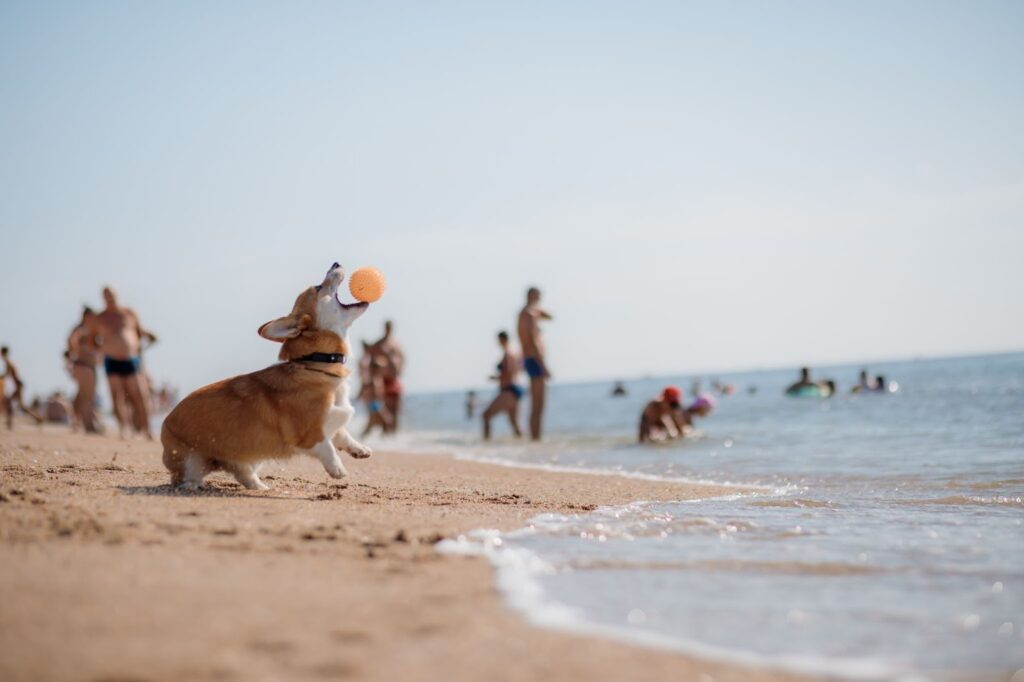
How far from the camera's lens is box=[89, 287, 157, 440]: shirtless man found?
37.6 ft

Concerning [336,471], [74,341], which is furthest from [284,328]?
[74,341]

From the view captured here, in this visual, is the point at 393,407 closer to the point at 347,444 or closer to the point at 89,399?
the point at 89,399

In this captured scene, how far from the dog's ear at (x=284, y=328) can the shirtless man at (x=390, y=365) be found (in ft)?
34.9

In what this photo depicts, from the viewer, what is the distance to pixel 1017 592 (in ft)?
10.2

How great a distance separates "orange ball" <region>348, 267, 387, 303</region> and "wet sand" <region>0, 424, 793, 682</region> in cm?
140

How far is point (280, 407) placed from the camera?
17.3 ft

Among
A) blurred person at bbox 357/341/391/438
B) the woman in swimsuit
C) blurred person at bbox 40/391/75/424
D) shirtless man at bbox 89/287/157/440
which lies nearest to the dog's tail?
shirtless man at bbox 89/287/157/440

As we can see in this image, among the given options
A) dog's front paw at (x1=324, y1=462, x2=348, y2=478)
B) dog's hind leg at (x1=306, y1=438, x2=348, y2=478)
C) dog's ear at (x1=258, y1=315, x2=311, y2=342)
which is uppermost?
dog's ear at (x1=258, y1=315, x2=311, y2=342)

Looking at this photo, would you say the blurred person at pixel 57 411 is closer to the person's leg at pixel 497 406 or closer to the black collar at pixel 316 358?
the person's leg at pixel 497 406

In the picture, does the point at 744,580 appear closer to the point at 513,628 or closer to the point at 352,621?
the point at 513,628

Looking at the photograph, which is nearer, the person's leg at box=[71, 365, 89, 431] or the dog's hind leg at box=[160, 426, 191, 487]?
the dog's hind leg at box=[160, 426, 191, 487]

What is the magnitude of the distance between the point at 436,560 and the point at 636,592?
0.75 meters

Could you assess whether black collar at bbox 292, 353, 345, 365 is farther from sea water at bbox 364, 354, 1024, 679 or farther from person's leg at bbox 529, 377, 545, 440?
person's leg at bbox 529, 377, 545, 440

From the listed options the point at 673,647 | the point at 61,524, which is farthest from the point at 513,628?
the point at 61,524
